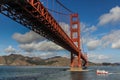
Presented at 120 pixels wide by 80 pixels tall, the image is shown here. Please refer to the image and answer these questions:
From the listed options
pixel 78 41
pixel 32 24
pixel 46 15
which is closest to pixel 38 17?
pixel 46 15

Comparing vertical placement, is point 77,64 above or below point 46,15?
below

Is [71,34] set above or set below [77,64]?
above

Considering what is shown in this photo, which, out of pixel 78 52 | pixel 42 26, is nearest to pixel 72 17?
pixel 78 52

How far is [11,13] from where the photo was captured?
127ft

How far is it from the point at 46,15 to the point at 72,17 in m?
50.3

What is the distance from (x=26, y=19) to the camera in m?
43.3

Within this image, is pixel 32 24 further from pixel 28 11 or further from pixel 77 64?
pixel 77 64

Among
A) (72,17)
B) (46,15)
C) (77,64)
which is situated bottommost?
(77,64)

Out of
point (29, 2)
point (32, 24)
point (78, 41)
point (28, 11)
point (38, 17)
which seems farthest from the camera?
point (78, 41)

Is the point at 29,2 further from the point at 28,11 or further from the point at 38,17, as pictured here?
the point at 38,17

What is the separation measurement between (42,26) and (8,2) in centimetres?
1493

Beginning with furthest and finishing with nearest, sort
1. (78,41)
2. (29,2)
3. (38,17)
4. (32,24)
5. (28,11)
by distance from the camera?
1. (78,41)
2. (32,24)
3. (38,17)
4. (28,11)
5. (29,2)

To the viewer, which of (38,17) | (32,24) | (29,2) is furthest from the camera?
(32,24)

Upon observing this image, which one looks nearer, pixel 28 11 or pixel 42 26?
pixel 28 11
